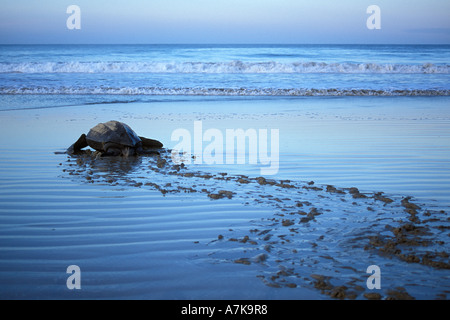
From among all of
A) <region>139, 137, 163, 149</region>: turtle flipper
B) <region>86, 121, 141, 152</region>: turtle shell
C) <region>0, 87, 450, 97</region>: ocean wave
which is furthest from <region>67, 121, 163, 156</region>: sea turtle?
<region>0, 87, 450, 97</region>: ocean wave

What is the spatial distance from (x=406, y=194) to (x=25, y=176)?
4719 millimetres

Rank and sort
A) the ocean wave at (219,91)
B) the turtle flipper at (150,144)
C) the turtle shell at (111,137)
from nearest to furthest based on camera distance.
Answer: the turtle shell at (111,137) → the turtle flipper at (150,144) → the ocean wave at (219,91)

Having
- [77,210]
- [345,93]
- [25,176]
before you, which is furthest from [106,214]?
[345,93]

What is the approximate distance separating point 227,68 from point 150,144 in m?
21.5

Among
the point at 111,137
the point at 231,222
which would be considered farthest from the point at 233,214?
the point at 111,137

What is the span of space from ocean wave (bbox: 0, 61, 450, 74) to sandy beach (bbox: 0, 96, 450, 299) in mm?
20380

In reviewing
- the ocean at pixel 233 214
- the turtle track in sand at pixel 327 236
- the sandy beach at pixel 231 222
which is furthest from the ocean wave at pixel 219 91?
the turtle track in sand at pixel 327 236

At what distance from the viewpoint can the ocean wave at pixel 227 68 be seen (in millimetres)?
27734

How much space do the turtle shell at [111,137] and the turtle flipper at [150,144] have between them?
11.3 inches

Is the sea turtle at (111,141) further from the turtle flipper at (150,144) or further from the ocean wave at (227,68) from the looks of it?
the ocean wave at (227,68)

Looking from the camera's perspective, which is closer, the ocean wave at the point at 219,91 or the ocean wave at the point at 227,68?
the ocean wave at the point at 219,91

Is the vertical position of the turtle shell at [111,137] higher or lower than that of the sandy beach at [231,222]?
higher

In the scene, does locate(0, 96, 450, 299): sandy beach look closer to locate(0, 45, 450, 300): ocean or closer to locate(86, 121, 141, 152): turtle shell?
locate(0, 45, 450, 300): ocean
